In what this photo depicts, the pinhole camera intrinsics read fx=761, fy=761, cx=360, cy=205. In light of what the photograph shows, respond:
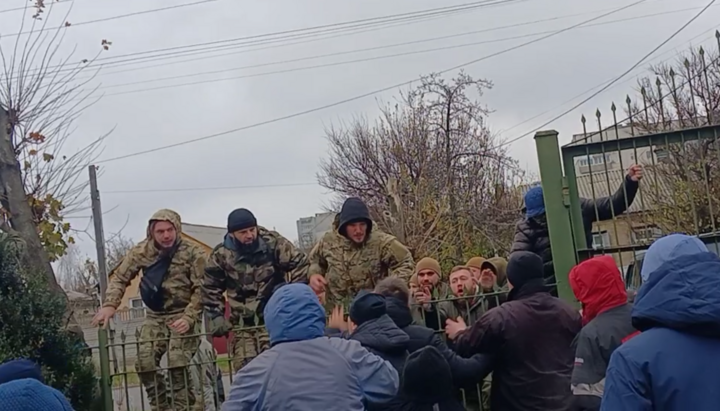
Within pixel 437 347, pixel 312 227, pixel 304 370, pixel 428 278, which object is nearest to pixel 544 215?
pixel 428 278

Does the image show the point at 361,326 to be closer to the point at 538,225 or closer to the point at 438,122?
the point at 538,225

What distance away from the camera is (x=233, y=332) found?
233 inches

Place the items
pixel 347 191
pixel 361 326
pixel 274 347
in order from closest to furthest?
pixel 274 347 → pixel 361 326 → pixel 347 191

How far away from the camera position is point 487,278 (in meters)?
6.16

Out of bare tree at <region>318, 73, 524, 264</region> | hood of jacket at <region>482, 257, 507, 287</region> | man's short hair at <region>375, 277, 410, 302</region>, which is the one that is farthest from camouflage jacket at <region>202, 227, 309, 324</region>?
bare tree at <region>318, 73, 524, 264</region>

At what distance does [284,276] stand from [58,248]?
11.6ft

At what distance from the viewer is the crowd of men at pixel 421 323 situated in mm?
2566

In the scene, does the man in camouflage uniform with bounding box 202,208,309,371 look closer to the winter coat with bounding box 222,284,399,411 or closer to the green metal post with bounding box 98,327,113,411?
the green metal post with bounding box 98,327,113,411

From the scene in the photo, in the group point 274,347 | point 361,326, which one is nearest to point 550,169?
point 361,326

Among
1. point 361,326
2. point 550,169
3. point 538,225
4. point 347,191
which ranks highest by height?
point 347,191

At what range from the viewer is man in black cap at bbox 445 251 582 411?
4.72 metres

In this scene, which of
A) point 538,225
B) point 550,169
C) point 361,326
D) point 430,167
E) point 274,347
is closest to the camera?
point 274,347

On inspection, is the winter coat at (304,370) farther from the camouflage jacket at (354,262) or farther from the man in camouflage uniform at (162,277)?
the man in camouflage uniform at (162,277)

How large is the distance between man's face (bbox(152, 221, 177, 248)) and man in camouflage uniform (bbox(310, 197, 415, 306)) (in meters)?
Result: 1.25
